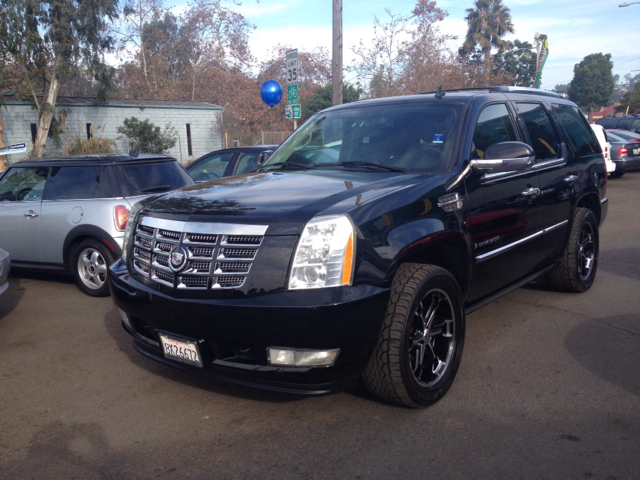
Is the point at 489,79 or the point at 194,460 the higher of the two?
the point at 489,79

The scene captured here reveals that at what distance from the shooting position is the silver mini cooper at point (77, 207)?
21.1 feet

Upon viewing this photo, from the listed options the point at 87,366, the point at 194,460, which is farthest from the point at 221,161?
the point at 194,460

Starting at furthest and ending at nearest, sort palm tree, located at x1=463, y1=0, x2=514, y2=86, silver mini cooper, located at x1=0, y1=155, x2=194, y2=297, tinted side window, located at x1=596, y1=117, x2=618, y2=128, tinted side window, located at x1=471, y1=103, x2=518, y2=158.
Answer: palm tree, located at x1=463, y1=0, x2=514, y2=86
tinted side window, located at x1=596, y1=117, x2=618, y2=128
silver mini cooper, located at x1=0, y1=155, x2=194, y2=297
tinted side window, located at x1=471, y1=103, x2=518, y2=158

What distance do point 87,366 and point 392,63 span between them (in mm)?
31329

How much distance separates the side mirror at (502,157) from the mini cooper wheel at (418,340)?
37.4 inches

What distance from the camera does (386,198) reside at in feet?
11.4

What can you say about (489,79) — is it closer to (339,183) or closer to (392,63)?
(392,63)

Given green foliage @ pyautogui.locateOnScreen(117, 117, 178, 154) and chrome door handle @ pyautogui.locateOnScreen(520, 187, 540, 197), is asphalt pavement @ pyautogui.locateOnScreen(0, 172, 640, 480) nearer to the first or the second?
chrome door handle @ pyautogui.locateOnScreen(520, 187, 540, 197)

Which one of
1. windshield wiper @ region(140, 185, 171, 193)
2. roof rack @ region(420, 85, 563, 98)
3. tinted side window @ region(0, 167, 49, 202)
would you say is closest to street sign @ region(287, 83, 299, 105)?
windshield wiper @ region(140, 185, 171, 193)

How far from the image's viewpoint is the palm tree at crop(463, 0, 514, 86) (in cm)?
4538

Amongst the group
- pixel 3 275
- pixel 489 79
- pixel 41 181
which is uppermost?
pixel 489 79

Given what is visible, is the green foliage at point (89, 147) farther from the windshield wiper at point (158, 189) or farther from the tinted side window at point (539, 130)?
the tinted side window at point (539, 130)

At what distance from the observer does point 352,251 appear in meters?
3.13

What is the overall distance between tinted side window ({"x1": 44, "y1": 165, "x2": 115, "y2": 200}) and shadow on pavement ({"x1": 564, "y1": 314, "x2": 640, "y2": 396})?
16.2ft
